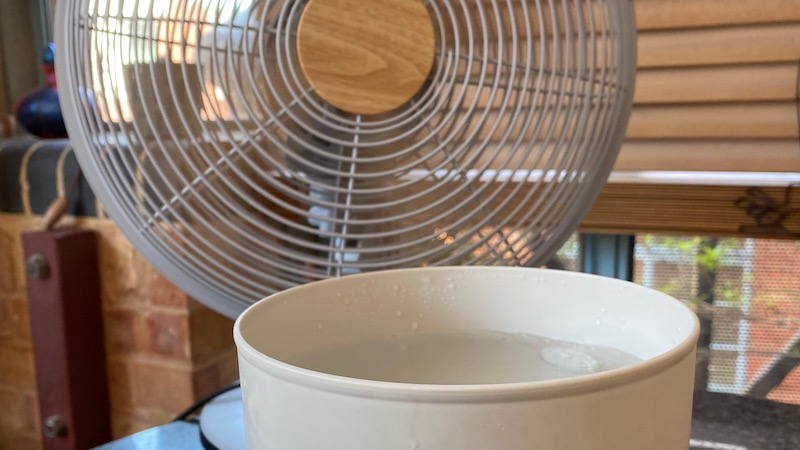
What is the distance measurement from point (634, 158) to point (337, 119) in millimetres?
704

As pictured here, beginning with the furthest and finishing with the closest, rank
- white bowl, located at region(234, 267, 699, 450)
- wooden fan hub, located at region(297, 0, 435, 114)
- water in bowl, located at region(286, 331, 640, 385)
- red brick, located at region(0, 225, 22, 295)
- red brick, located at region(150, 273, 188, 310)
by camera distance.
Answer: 1. red brick, located at region(0, 225, 22, 295)
2. red brick, located at region(150, 273, 188, 310)
3. wooden fan hub, located at region(297, 0, 435, 114)
4. water in bowl, located at region(286, 331, 640, 385)
5. white bowl, located at region(234, 267, 699, 450)

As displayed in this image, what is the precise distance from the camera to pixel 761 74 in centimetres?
107

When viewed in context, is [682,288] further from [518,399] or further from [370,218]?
[518,399]

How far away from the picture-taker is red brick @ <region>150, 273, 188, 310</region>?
995mm

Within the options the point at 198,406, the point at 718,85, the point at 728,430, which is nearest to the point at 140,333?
the point at 198,406

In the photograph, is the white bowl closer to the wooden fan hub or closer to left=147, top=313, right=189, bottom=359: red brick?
the wooden fan hub

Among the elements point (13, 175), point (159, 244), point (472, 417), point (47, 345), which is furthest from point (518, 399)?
point (13, 175)

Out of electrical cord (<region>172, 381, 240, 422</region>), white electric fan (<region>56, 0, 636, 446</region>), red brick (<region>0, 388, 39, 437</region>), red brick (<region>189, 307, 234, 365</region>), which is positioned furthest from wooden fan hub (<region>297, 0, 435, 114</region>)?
red brick (<region>0, 388, 39, 437</region>)

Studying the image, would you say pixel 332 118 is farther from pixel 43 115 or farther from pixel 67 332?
pixel 43 115

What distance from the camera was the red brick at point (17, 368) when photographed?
1.15 meters

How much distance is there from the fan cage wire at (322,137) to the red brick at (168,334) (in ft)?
1.04

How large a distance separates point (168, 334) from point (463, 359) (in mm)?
623

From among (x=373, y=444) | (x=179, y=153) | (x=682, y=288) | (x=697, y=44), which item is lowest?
(x=682, y=288)

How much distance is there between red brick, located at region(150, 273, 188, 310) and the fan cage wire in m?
0.29
